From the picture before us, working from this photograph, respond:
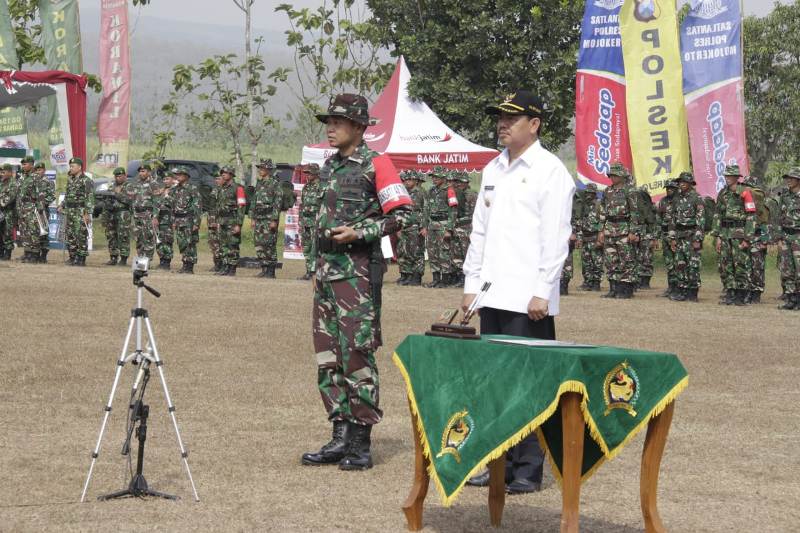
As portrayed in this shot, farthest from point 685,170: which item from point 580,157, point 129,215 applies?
point 129,215

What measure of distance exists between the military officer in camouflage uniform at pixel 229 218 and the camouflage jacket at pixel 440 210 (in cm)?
371

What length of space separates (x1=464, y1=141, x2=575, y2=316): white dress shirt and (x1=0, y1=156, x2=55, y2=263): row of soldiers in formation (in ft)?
69.9

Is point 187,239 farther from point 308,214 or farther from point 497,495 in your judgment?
point 497,495

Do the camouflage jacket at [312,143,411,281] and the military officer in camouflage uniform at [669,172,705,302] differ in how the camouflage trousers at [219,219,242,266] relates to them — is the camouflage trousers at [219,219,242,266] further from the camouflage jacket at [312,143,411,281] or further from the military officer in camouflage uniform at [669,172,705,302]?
the camouflage jacket at [312,143,411,281]

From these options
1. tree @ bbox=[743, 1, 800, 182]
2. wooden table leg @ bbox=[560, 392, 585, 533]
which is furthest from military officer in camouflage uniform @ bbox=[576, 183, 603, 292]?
tree @ bbox=[743, 1, 800, 182]

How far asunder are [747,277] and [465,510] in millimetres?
15196

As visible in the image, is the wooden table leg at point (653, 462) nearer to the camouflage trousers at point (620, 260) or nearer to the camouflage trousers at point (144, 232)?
the camouflage trousers at point (620, 260)

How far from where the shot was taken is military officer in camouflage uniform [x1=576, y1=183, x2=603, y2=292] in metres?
23.8

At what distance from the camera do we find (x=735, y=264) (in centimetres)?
2105

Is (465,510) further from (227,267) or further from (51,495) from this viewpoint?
(227,267)

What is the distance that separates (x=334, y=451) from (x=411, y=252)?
1621 centimetres

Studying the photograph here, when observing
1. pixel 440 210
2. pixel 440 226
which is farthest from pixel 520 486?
pixel 440 210

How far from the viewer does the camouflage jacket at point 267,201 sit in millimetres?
24719

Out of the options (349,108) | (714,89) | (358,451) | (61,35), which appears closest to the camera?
(349,108)
